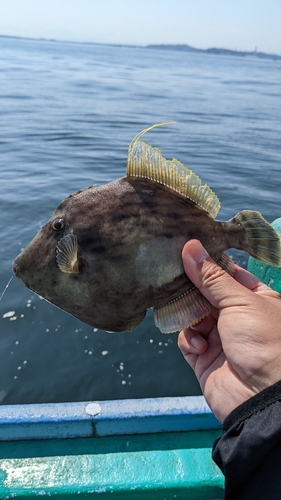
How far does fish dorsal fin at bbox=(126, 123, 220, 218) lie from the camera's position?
235 cm

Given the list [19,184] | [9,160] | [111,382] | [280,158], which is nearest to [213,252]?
[111,382]

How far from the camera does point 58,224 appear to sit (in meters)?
2.30

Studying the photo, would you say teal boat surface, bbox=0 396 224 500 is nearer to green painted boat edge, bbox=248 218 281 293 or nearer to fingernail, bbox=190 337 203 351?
fingernail, bbox=190 337 203 351

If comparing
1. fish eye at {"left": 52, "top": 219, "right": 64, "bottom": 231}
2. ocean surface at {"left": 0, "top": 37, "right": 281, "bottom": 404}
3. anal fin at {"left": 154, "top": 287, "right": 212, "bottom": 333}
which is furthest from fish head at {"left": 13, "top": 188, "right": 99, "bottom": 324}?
ocean surface at {"left": 0, "top": 37, "right": 281, "bottom": 404}

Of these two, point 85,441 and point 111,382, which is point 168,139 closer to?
point 111,382

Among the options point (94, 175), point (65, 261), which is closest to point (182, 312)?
point (65, 261)

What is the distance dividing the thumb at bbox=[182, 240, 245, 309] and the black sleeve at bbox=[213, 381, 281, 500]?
1.92ft

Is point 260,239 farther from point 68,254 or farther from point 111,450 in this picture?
point 111,450

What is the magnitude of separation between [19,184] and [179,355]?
839 centimetres

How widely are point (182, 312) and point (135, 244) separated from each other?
1.78 feet

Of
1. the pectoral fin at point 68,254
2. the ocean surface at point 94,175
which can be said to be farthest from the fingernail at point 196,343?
the ocean surface at point 94,175

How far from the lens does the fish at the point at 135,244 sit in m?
2.28

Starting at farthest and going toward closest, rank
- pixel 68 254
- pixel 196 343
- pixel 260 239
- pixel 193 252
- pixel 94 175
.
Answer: pixel 94 175 < pixel 196 343 < pixel 260 239 < pixel 193 252 < pixel 68 254

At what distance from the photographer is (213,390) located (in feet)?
9.08
